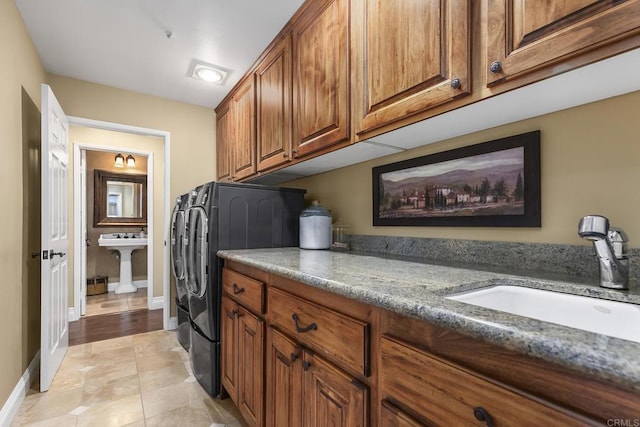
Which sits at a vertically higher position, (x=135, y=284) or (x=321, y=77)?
(x=321, y=77)

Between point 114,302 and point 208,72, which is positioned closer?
point 208,72

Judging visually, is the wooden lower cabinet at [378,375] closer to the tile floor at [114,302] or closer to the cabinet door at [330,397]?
the cabinet door at [330,397]

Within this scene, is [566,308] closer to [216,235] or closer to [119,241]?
[216,235]

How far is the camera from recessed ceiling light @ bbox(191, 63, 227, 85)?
2473 millimetres

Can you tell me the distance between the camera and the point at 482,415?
54cm

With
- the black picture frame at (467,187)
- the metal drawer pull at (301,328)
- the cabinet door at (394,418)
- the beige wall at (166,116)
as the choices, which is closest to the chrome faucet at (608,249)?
the black picture frame at (467,187)

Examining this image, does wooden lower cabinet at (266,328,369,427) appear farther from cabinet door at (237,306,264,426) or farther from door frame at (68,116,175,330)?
door frame at (68,116,175,330)

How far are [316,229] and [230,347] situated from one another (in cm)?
85

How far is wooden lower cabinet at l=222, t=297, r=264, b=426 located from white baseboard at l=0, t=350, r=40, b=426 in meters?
1.14

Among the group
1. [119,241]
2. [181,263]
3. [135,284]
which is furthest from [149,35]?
[135,284]

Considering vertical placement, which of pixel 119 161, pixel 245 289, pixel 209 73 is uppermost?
pixel 209 73

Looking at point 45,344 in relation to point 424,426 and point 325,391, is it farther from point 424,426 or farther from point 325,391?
point 424,426

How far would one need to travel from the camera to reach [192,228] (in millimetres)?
2186

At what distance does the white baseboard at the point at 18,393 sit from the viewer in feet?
5.38
